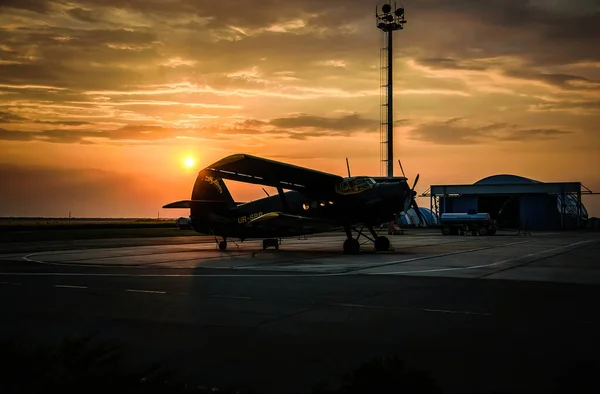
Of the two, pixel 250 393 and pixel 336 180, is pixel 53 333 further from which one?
pixel 336 180

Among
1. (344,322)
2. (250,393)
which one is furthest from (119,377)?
(344,322)

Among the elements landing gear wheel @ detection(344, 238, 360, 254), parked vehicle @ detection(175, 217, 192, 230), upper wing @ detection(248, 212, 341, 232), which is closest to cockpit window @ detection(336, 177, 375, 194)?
upper wing @ detection(248, 212, 341, 232)

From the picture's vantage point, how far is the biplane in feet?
86.4

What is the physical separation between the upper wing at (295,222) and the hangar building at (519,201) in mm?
61794

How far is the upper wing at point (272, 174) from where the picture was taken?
25.7m

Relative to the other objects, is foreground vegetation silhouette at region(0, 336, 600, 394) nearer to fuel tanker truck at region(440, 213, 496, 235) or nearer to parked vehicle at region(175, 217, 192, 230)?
fuel tanker truck at region(440, 213, 496, 235)

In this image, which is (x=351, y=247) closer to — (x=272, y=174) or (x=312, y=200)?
(x=312, y=200)

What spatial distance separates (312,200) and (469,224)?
36.9 meters

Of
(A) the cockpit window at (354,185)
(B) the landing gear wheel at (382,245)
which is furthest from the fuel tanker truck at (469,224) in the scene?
(A) the cockpit window at (354,185)

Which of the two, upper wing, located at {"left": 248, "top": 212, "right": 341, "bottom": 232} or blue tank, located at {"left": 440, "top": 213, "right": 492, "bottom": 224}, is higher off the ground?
blue tank, located at {"left": 440, "top": 213, "right": 492, "bottom": 224}

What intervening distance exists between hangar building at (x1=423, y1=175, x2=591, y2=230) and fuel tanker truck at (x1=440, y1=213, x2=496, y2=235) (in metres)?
24.1

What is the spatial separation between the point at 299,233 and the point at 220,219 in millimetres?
5206

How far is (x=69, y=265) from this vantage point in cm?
2083

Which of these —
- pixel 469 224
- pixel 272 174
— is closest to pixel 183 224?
pixel 469 224
